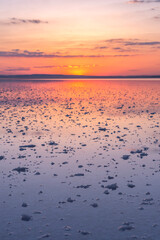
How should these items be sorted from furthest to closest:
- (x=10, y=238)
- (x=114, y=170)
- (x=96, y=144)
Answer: (x=96, y=144)
(x=114, y=170)
(x=10, y=238)

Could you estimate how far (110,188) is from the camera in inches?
293

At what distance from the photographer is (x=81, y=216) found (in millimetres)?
6055

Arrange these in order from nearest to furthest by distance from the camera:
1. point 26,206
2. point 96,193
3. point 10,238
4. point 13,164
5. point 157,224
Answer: point 10,238, point 157,224, point 26,206, point 96,193, point 13,164

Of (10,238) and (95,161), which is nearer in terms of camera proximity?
(10,238)

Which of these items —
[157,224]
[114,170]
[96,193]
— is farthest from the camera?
[114,170]

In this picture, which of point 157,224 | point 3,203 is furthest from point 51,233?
point 157,224

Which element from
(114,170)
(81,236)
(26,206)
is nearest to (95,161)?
(114,170)

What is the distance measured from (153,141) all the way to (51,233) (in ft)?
26.0

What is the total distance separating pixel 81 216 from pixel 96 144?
19.5 ft

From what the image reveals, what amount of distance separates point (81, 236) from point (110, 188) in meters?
2.29

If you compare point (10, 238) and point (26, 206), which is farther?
point (26, 206)

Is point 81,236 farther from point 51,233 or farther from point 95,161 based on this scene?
point 95,161

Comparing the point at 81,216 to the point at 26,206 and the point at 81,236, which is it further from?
the point at 26,206

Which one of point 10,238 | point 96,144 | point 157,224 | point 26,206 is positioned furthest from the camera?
point 96,144
